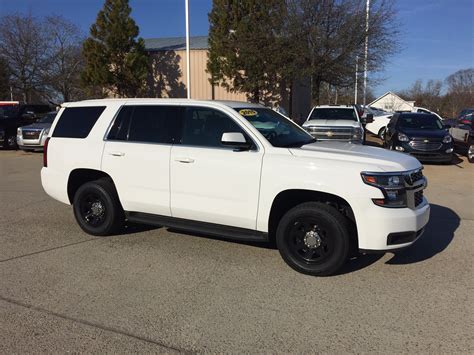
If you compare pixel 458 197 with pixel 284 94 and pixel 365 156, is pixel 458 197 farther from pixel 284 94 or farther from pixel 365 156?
pixel 284 94

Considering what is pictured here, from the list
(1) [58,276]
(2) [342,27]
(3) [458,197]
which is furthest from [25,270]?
(2) [342,27]

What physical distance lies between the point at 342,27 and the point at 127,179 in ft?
51.6

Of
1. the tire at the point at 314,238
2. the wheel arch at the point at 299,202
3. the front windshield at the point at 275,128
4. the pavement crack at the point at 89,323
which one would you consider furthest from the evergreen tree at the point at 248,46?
the pavement crack at the point at 89,323

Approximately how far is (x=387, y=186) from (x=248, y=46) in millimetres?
18696

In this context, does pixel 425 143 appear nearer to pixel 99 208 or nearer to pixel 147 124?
pixel 147 124

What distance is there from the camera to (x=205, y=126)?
5328 millimetres

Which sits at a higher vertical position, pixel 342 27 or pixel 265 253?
pixel 342 27

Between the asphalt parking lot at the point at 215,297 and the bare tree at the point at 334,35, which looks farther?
the bare tree at the point at 334,35

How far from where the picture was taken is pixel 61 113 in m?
6.42

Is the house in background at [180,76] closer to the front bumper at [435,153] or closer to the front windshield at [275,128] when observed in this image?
the front bumper at [435,153]

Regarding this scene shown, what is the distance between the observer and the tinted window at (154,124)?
5.52 metres

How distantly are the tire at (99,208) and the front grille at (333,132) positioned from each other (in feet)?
28.9

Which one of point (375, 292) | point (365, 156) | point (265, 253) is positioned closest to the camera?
point (375, 292)

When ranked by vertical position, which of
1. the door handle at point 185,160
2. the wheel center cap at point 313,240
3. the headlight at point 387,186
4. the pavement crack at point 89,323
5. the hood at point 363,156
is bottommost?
the pavement crack at point 89,323
